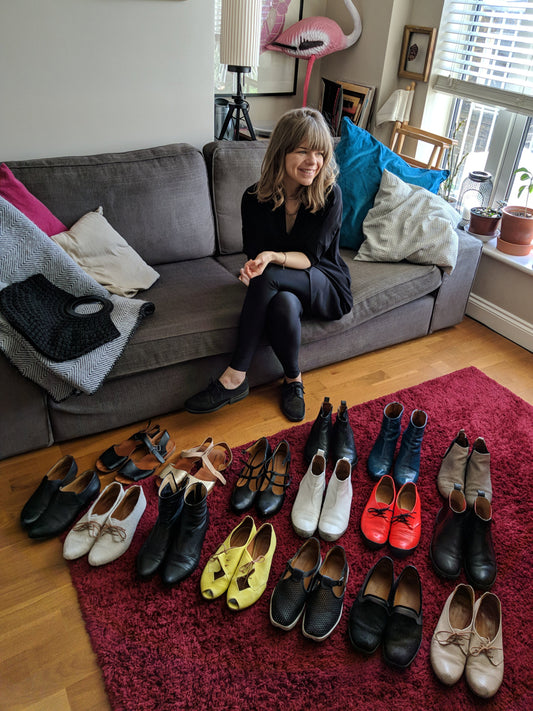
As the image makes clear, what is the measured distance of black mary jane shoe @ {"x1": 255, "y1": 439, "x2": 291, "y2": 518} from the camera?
1690 mm

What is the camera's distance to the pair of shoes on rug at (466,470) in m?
1.79

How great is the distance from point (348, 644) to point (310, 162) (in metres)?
1.50

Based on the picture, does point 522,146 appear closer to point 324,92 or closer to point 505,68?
point 505,68

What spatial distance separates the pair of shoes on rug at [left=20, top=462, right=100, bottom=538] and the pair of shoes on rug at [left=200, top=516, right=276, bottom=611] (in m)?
0.45

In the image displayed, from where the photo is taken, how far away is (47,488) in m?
1.65

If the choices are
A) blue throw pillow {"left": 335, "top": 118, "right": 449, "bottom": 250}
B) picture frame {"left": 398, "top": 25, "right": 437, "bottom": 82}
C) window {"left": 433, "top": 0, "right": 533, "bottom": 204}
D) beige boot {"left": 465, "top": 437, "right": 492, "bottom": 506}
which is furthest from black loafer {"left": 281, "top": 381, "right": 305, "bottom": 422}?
picture frame {"left": 398, "top": 25, "right": 437, "bottom": 82}

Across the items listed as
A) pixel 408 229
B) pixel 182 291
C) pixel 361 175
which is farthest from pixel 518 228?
pixel 182 291

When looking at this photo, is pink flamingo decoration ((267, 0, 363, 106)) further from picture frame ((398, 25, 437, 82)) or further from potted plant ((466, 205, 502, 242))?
potted plant ((466, 205, 502, 242))

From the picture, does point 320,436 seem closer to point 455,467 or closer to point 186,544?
point 455,467

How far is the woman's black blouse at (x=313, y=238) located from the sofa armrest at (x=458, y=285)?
2.07 feet

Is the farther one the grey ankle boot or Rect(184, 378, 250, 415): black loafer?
Rect(184, 378, 250, 415): black loafer

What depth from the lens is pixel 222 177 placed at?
245 centimetres

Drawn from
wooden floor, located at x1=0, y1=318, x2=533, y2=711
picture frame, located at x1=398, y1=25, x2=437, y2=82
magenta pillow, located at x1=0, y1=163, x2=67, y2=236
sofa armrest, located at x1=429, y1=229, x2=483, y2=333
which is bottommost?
wooden floor, located at x1=0, y1=318, x2=533, y2=711

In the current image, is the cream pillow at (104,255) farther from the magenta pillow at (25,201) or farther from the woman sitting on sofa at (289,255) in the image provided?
the woman sitting on sofa at (289,255)
